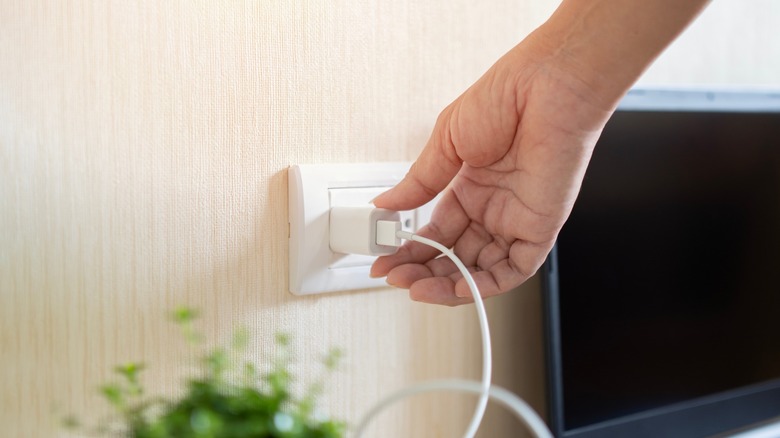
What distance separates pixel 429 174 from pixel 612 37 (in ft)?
0.63

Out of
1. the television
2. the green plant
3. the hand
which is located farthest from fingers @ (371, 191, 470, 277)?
the green plant

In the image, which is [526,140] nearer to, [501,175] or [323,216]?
[501,175]

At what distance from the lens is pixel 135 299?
2.17 feet

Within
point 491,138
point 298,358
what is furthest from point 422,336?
point 491,138

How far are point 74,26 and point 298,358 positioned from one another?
355 mm

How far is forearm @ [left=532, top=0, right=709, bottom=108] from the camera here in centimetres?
63

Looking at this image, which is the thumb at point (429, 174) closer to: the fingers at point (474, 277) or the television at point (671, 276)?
the fingers at point (474, 277)

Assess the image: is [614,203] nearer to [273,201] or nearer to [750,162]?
[750,162]

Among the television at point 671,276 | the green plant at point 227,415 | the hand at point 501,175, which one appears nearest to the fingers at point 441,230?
the hand at point 501,175

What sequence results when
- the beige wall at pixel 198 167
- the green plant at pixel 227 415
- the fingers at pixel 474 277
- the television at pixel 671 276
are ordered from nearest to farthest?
1. the green plant at pixel 227 415
2. the beige wall at pixel 198 167
3. the fingers at pixel 474 277
4. the television at pixel 671 276

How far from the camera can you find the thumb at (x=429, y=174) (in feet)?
2.31

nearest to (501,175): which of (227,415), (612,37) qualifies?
(612,37)

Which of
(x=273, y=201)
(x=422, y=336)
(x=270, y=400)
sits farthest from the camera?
(x=422, y=336)

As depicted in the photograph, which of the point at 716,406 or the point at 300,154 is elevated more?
the point at 300,154
